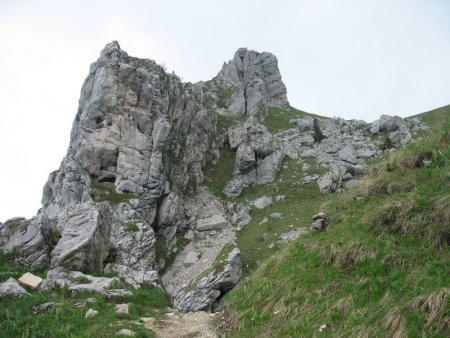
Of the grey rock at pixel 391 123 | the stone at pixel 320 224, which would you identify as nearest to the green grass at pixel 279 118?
the grey rock at pixel 391 123

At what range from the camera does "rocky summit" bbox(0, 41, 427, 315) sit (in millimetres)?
24484

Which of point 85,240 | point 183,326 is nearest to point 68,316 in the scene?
point 183,326

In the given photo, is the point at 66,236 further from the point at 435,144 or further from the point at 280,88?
the point at 280,88

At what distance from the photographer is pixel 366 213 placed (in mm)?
14586

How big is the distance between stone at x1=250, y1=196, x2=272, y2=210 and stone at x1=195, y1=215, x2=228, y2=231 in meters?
5.38

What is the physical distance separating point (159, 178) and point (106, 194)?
709 cm

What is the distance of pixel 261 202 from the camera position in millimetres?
53312

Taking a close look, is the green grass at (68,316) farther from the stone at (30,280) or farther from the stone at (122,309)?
the stone at (30,280)

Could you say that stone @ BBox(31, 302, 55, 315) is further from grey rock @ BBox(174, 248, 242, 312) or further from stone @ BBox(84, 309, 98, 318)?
grey rock @ BBox(174, 248, 242, 312)

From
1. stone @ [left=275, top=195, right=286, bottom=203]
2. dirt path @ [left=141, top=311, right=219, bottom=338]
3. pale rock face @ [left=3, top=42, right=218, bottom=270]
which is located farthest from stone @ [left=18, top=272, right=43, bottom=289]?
stone @ [left=275, top=195, right=286, bottom=203]

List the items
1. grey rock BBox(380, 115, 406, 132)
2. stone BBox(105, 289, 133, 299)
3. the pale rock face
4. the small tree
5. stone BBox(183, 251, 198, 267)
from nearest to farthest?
stone BBox(105, 289, 133, 299) → stone BBox(183, 251, 198, 267) → the pale rock face → grey rock BBox(380, 115, 406, 132) → the small tree

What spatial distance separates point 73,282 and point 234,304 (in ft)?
30.5

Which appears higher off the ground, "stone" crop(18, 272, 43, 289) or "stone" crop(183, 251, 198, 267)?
"stone" crop(18, 272, 43, 289)

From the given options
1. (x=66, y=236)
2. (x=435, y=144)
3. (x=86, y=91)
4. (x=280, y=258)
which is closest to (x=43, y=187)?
(x=86, y=91)
